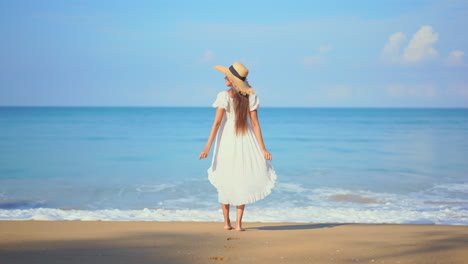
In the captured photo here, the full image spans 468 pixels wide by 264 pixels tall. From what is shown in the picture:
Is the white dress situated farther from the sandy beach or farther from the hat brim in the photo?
the sandy beach

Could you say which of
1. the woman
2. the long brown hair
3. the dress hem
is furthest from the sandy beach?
the long brown hair

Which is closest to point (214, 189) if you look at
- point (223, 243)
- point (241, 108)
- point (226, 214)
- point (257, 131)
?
point (226, 214)

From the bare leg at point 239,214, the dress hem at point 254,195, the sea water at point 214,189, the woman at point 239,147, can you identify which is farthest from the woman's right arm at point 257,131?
the sea water at point 214,189

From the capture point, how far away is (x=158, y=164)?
14.8 m

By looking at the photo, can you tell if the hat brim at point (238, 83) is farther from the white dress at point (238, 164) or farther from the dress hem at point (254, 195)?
the dress hem at point (254, 195)

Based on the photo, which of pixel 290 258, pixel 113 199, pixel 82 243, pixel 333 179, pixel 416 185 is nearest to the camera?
pixel 290 258

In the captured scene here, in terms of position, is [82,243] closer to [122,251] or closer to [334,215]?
[122,251]

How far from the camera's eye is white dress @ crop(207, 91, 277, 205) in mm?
5168

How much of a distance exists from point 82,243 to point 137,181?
6.91m

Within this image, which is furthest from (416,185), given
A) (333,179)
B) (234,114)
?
(234,114)

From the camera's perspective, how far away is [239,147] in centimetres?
516

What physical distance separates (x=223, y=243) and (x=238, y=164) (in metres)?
0.91

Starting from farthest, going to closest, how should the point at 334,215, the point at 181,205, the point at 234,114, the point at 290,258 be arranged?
1. the point at 181,205
2. the point at 334,215
3. the point at 234,114
4. the point at 290,258

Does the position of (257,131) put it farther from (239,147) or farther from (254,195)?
(254,195)
